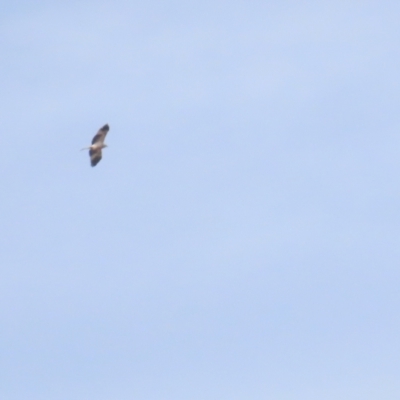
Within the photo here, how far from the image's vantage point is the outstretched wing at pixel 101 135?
80.6m

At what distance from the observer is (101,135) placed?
265ft

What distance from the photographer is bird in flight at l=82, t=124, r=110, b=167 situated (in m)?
80.2

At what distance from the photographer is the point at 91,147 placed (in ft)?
263

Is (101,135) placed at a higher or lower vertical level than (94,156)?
higher

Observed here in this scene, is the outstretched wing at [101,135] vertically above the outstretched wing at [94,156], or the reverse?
the outstretched wing at [101,135]

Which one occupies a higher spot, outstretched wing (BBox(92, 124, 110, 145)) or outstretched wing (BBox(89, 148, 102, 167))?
outstretched wing (BBox(92, 124, 110, 145))

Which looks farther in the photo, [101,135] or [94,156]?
[101,135]

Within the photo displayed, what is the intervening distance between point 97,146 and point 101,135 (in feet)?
2.43

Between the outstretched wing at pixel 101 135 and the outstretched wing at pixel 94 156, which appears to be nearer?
the outstretched wing at pixel 94 156

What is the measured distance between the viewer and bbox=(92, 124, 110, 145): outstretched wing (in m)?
80.6

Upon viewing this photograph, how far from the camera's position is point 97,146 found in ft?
264

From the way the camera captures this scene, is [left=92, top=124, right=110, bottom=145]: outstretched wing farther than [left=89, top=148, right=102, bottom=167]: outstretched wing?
Yes
